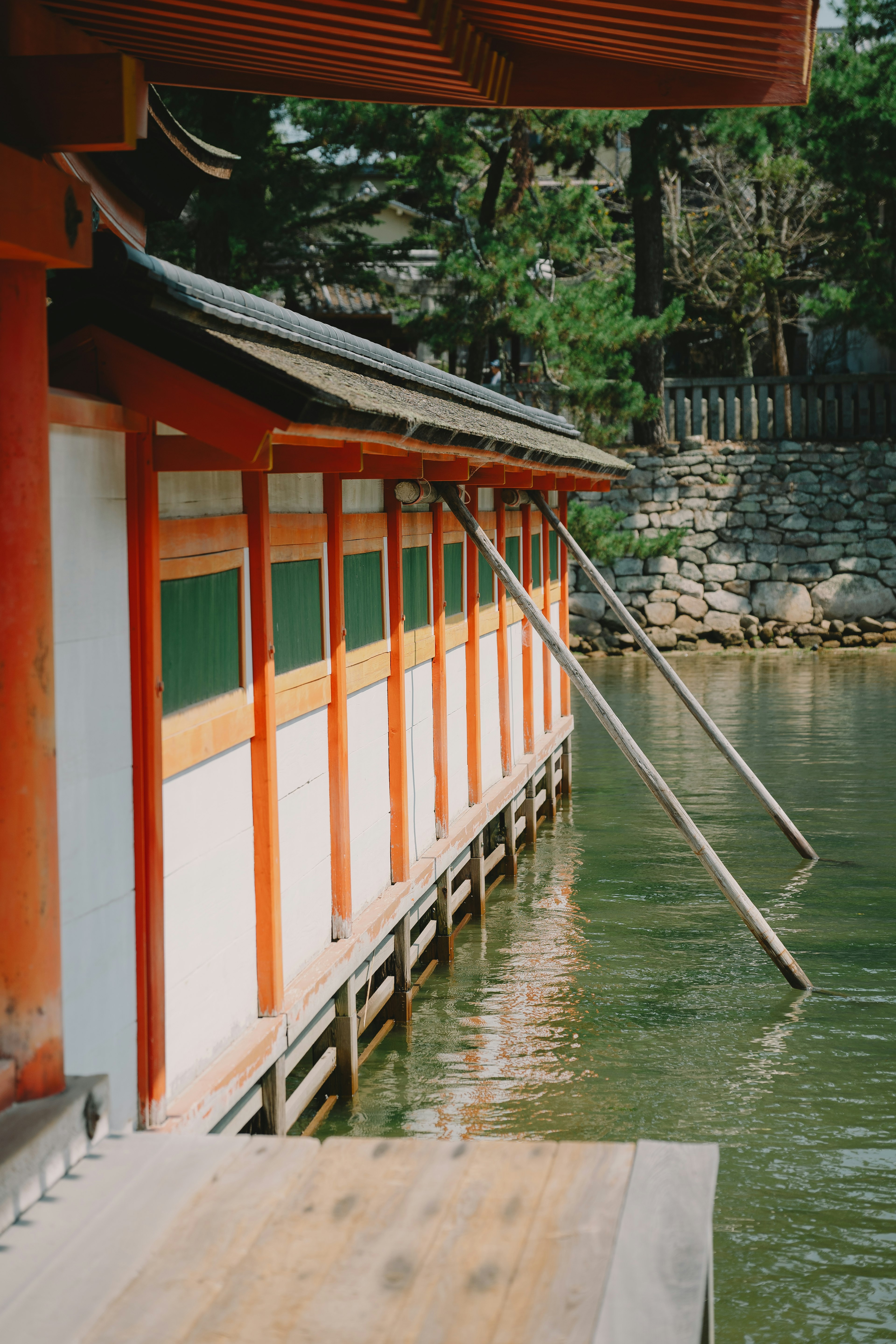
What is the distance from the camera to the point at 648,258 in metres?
23.0

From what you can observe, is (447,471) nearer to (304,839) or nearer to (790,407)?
(304,839)

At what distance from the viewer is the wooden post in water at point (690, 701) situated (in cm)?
979

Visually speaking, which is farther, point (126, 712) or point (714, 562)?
Result: point (714, 562)

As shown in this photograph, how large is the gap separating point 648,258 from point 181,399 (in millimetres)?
20583

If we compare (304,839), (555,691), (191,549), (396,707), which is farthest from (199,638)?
(555,691)

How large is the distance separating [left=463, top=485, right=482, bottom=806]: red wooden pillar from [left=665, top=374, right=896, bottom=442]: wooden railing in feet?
50.4

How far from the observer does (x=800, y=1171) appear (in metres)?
5.30

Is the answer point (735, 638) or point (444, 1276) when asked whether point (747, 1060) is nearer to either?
point (444, 1276)

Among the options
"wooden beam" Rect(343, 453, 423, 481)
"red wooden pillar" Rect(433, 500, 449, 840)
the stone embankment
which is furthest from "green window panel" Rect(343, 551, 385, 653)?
the stone embankment

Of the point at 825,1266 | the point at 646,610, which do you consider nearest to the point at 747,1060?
the point at 825,1266

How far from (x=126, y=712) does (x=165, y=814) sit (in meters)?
0.38

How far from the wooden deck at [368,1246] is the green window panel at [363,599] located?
3.26 m

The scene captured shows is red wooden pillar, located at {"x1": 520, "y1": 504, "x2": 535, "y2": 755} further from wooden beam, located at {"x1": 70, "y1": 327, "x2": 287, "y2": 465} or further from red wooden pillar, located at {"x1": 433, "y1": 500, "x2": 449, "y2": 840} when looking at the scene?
wooden beam, located at {"x1": 70, "y1": 327, "x2": 287, "y2": 465}

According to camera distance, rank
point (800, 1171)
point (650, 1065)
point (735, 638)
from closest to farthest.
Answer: point (800, 1171) → point (650, 1065) → point (735, 638)
